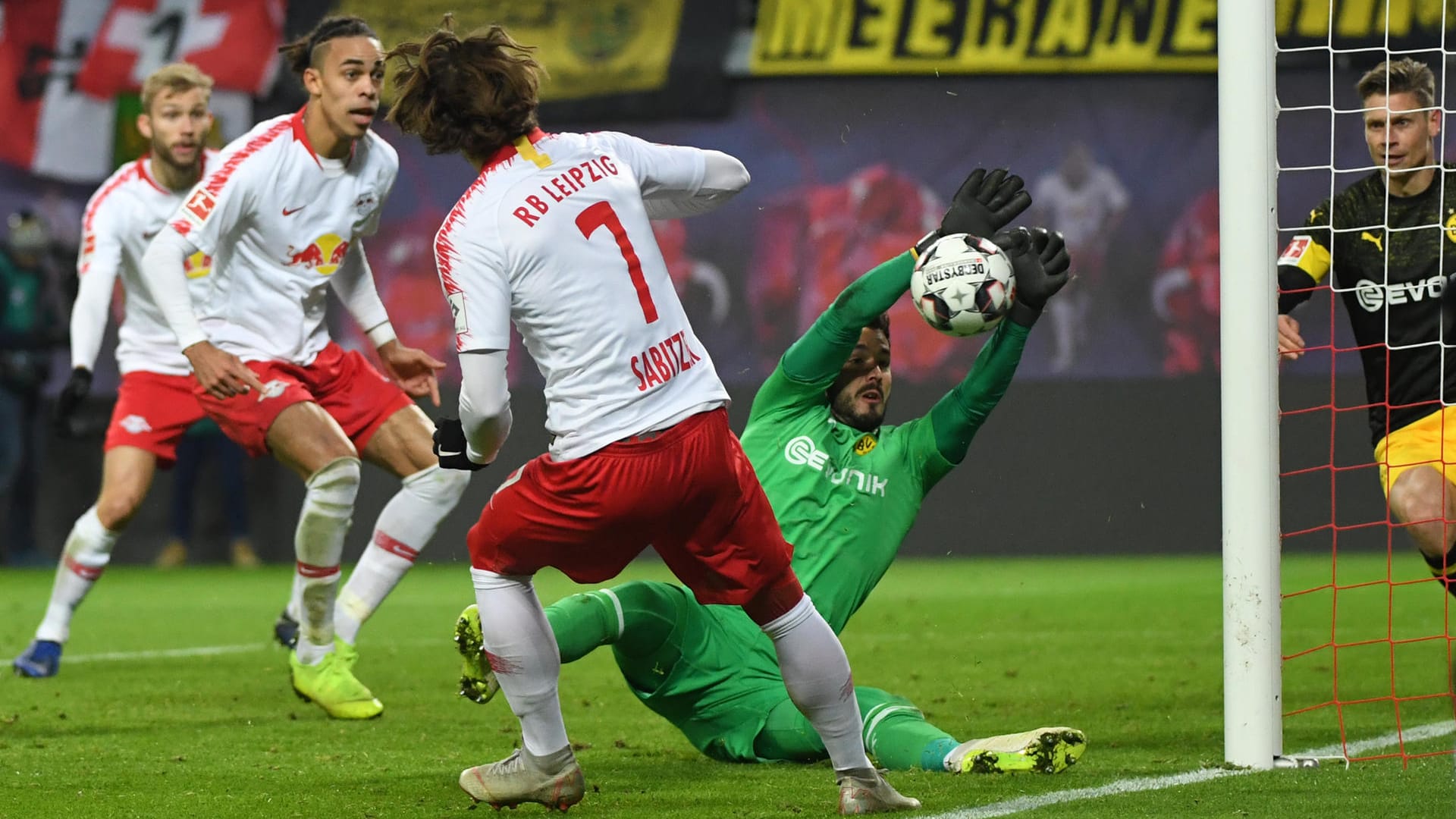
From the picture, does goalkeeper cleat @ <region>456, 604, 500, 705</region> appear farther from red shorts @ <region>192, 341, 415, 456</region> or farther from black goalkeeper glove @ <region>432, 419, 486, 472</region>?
red shorts @ <region>192, 341, 415, 456</region>

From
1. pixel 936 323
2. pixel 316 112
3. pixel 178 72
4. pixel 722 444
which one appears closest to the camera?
pixel 722 444

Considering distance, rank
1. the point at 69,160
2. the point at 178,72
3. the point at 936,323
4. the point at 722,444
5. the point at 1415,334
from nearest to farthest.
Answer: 1. the point at 722,444
2. the point at 936,323
3. the point at 1415,334
4. the point at 178,72
5. the point at 69,160

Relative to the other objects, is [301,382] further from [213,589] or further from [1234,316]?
[213,589]

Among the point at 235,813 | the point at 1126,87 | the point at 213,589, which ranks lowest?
the point at 213,589

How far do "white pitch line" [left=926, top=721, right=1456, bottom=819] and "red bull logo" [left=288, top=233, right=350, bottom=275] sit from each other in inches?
130

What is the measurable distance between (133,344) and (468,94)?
4172mm

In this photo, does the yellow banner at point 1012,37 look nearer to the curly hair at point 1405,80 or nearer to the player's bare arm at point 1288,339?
the curly hair at point 1405,80

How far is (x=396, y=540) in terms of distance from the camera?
6199mm

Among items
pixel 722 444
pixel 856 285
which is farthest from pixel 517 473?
pixel 856 285

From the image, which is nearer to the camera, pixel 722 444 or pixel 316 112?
pixel 722 444

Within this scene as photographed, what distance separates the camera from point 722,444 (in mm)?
3934

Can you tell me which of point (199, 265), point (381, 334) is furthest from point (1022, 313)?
point (199, 265)

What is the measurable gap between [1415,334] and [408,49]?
333 centimetres

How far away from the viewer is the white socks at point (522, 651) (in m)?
4.02
